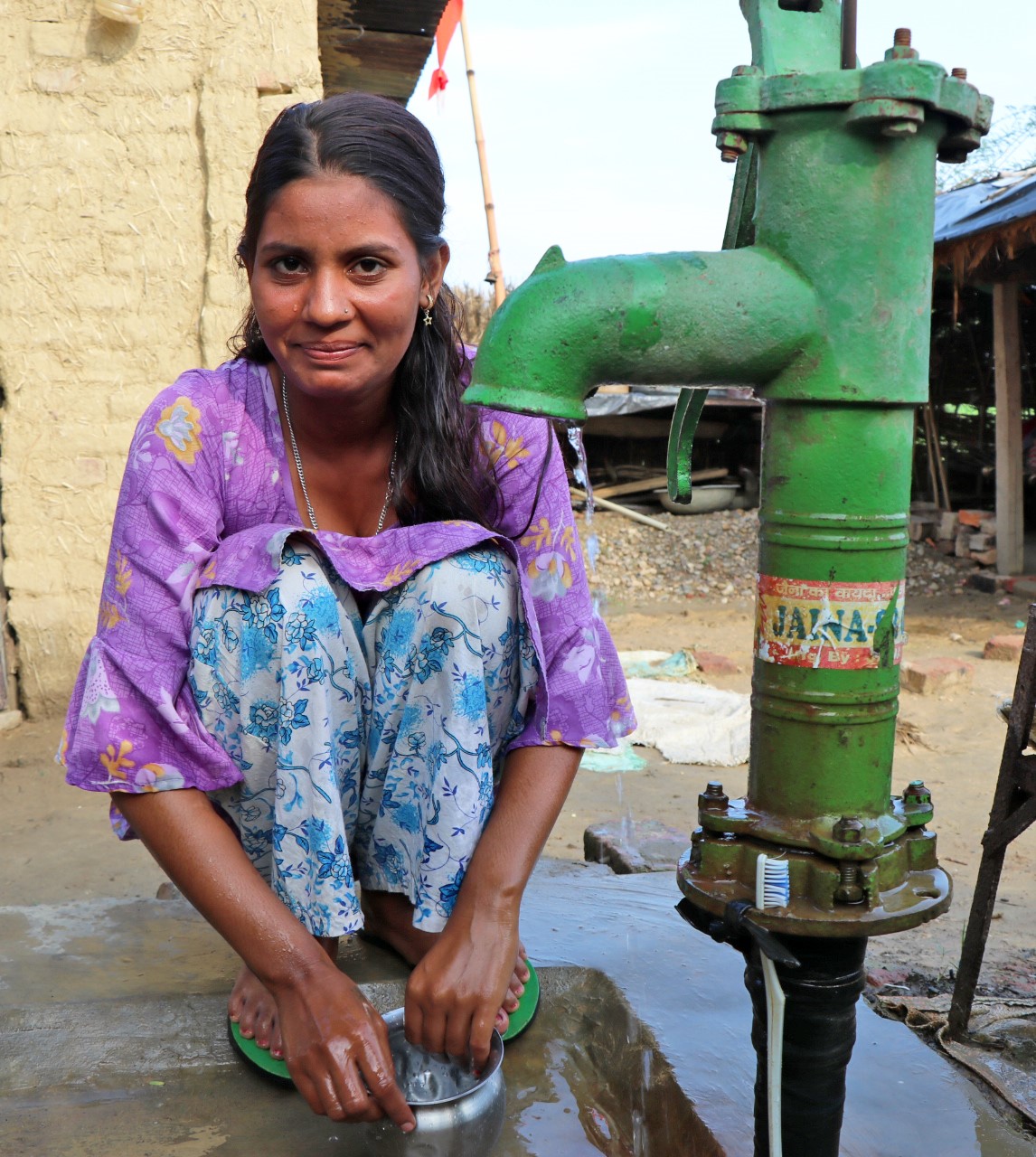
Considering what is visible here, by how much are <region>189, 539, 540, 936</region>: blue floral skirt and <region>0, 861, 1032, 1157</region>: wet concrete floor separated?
0.25 meters

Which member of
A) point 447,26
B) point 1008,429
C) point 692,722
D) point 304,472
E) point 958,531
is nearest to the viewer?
point 304,472

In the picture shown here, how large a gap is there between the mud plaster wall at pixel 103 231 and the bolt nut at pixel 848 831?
11.5 ft

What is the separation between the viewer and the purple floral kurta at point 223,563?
1421 millimetres

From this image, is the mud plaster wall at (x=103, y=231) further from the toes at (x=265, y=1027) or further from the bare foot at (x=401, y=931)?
the toes at (x=265, y=1027)

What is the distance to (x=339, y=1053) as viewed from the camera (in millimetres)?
1209

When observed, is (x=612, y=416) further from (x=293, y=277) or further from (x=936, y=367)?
(x=293, y=277)

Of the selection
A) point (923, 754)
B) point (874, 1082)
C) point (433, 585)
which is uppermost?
point (433, 585)

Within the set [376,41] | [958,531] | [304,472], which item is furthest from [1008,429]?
[304,472]

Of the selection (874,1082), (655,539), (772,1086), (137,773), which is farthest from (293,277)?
(655,539)

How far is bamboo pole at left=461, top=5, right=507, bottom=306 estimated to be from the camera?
33.6 ft

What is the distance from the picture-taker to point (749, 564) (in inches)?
335

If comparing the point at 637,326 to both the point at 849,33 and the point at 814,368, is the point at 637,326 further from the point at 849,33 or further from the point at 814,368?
the point at 849,33

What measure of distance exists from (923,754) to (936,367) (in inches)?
234

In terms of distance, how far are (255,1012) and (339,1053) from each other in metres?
0.33
